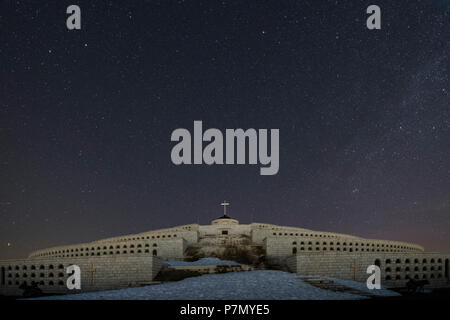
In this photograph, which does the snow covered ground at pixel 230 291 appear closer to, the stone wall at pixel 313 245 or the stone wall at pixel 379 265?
the stone wall at pixel 379 265

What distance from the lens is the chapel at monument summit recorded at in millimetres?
28016

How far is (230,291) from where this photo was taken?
68.1ft

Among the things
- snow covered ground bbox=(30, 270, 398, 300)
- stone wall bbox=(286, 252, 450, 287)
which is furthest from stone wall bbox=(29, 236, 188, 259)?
snow covered ground bbox=(30, 270, 398, 300)

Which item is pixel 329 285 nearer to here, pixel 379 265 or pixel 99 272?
pixel 379 265

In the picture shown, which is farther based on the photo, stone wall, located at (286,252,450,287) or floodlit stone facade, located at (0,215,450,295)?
stone wall, located at (286,252,450,287)

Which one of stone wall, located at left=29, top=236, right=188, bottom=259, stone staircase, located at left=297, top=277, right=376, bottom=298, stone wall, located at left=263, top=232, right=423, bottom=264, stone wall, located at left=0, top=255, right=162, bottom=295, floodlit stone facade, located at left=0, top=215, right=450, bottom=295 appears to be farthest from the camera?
stone wall, located at left=29, top=236, right=188, bottom=259

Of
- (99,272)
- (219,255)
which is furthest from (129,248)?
(99,272)

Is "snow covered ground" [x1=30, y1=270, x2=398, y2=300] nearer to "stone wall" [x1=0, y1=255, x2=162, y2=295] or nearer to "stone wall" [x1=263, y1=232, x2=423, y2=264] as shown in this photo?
"stone wall" [x1=0, y1=255, x2=162, y2=295]

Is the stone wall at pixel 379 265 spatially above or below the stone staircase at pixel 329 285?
below

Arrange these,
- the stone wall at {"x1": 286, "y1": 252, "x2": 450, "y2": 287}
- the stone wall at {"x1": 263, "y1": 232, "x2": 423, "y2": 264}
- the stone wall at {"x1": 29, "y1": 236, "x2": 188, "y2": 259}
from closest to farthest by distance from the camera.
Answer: the stone wall at {"x1": 286, "y1": 252, "x2": 450, "y2": 287} → the stone wall at {"x1": 263, "y1": 232, "x2": 423, "y2": 264} → the stone wall at {"x1": 29, "y1": 236, "x2": 188, "y2": 259}

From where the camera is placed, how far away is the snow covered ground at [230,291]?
19.7 meters

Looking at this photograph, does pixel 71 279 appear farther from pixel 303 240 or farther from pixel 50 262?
pixel 303 240

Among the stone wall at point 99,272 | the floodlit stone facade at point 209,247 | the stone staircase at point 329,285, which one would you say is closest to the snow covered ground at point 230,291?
the stone staircase at point 329,285
